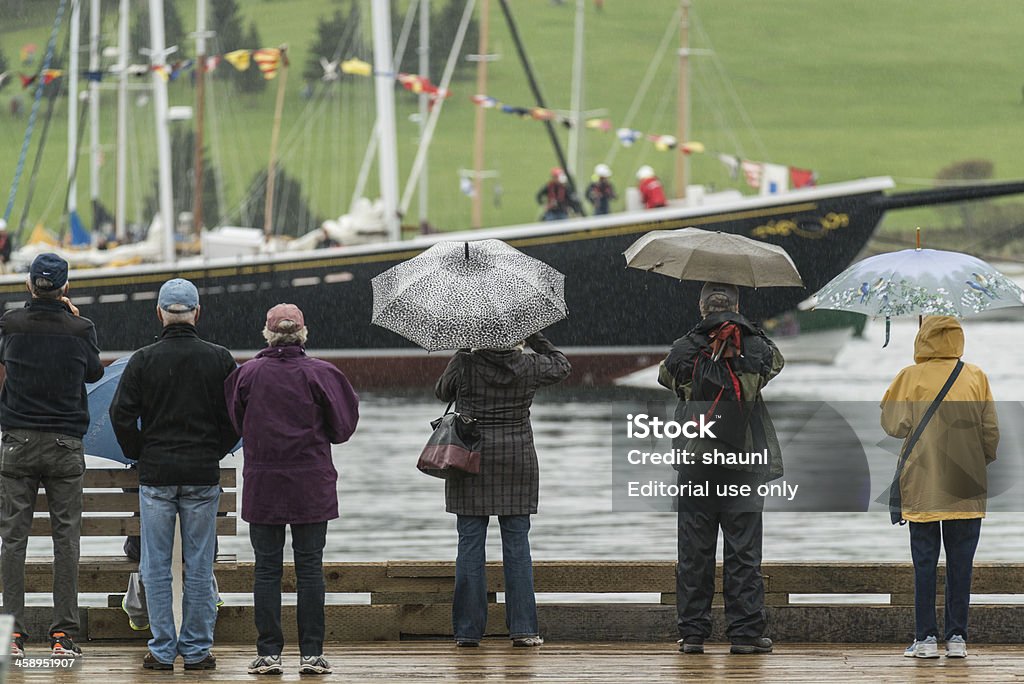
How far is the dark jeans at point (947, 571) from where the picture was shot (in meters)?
6.56

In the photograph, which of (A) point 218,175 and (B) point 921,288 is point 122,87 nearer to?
(A) point 218,175

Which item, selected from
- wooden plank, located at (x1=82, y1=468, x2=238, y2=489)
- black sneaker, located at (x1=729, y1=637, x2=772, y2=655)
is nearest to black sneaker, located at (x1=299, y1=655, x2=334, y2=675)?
wooden plank, located at (x1=82, y1=468, x2=238, y2=489)

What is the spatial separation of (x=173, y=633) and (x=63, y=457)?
787mm

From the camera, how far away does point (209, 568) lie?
20.7 ft

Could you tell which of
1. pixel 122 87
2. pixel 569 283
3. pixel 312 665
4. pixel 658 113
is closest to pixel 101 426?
pixel 312 665

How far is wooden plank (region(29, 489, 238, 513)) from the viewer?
704 cm

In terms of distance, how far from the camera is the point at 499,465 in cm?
675

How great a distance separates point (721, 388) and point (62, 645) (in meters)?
2.75

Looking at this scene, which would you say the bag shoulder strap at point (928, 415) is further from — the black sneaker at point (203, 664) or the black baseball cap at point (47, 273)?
the black baseball cap at point (47, 273)

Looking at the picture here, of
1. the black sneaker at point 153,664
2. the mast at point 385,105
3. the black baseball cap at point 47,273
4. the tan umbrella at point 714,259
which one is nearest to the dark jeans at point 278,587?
the black sneaker at point 153,664

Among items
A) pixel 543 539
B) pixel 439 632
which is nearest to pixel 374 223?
pixel 543 539

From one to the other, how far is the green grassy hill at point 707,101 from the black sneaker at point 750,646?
90032mm

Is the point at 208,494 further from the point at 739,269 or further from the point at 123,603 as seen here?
the point at 739,269

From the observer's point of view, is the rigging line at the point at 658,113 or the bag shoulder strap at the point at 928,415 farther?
the rigging line at the point at 658,113
